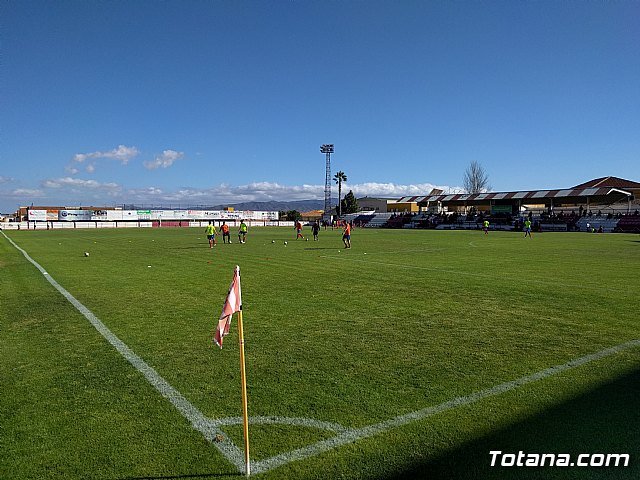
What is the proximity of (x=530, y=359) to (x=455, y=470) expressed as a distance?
2.97m

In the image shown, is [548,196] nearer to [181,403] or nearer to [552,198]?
[552,198]

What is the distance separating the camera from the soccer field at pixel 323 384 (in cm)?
358

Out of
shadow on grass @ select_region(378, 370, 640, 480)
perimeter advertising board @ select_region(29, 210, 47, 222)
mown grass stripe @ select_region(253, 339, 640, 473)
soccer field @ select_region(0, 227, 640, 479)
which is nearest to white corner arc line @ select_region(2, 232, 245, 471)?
soccer field @ select_region(0, 227, 640, 479)

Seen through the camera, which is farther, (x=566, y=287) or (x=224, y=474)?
(x=566, y=287)

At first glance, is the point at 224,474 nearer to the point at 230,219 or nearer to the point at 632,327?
the point at 632,327

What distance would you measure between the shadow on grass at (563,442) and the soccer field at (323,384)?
0.02 metres

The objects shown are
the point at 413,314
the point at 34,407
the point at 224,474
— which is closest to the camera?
the point at 224,474

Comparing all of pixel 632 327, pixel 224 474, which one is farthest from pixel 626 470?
pixel 632 327

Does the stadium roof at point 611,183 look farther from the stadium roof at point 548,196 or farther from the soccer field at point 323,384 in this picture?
the soccer field at point 323,384

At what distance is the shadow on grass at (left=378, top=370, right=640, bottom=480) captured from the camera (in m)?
3.37

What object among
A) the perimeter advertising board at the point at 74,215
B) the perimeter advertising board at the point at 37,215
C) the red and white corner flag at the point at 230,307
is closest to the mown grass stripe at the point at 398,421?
the red and white corner flag at the point at 230,307

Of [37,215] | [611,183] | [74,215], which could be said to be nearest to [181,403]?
[74,215]

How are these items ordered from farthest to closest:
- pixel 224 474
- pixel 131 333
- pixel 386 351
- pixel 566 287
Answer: pixel 566 287 → pixel 131 333 → pixel 386 351 → pixel 224 474

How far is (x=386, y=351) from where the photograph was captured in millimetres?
6207
